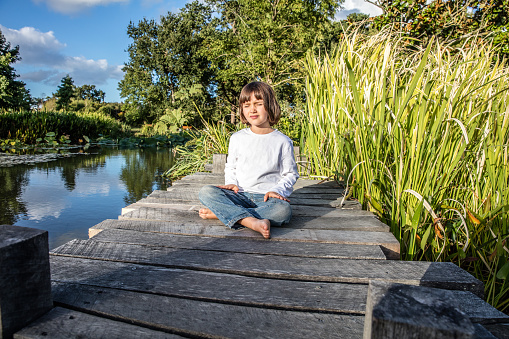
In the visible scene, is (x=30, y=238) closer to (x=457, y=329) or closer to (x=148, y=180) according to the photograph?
(x=457, y=329)


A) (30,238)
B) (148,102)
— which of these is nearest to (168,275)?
(30,238)

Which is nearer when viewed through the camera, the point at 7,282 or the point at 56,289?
the point at 7,282

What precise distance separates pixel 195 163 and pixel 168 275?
4112 mm

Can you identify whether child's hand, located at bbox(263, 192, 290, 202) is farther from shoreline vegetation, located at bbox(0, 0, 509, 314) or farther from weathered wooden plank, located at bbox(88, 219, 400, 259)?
shoreline vegetation, located at bbox(0, 0, 509, 314)

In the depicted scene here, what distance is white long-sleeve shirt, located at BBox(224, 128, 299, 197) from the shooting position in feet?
6.72

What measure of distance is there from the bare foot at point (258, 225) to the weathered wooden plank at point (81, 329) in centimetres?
80

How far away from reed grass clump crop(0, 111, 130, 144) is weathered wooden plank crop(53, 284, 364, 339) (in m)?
11.5

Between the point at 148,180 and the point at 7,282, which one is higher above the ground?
the point at 7,282

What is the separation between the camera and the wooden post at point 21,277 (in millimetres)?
774

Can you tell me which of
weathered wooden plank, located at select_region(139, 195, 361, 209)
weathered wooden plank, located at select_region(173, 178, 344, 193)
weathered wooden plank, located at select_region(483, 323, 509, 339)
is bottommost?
weathered wooden plank, located at select_region(483, 323, 509, 339)

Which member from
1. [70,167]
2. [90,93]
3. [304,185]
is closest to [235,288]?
[304,185]

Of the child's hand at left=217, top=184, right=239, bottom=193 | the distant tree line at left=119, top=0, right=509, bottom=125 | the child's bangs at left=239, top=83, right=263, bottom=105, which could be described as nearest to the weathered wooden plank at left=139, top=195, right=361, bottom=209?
the child's hand at left=217, top=184, right=239, bottom=193

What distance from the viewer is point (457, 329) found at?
17.3 inches

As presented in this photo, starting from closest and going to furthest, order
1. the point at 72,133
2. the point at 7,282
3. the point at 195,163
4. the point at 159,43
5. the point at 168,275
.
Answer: the point at 7,282, the point at 168,275, the point at 195,163, the point at 72,133, the point at 159,43
